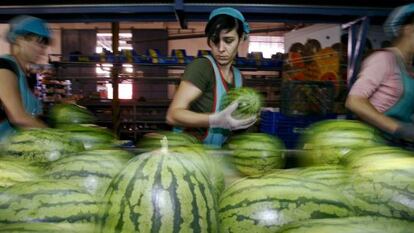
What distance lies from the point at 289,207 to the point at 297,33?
22.6ft

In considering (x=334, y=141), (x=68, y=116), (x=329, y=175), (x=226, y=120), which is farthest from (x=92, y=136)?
(x=329, y=175)

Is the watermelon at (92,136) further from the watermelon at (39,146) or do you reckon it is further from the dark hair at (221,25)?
the dark hair at (221,25)

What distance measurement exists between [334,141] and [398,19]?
1.29 metres

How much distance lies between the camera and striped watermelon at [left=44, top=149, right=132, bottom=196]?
1.39m

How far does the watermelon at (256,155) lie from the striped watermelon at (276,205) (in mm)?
950

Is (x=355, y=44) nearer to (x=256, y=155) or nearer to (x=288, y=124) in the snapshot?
(x=288, y=124)

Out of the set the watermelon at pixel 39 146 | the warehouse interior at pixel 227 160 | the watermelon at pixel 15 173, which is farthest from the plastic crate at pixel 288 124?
the watermelon at pixel 15 173

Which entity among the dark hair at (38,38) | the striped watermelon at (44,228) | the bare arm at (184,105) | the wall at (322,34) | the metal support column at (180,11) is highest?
the wall at (322,34)

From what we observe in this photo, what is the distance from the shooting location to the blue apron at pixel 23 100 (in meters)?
2.96

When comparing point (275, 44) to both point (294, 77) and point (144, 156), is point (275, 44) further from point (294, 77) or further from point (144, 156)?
point (144, 156)

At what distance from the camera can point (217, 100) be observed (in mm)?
2875

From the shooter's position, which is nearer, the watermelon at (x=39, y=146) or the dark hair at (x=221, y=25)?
the watermelon at (x=39, y=146)

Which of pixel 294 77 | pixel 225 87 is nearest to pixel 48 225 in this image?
pixel 225 87

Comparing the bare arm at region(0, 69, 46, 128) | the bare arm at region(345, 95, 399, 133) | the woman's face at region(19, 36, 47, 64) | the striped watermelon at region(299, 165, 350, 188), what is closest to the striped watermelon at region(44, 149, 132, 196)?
the striped watermelon at region(299, 165, 350, 188)
